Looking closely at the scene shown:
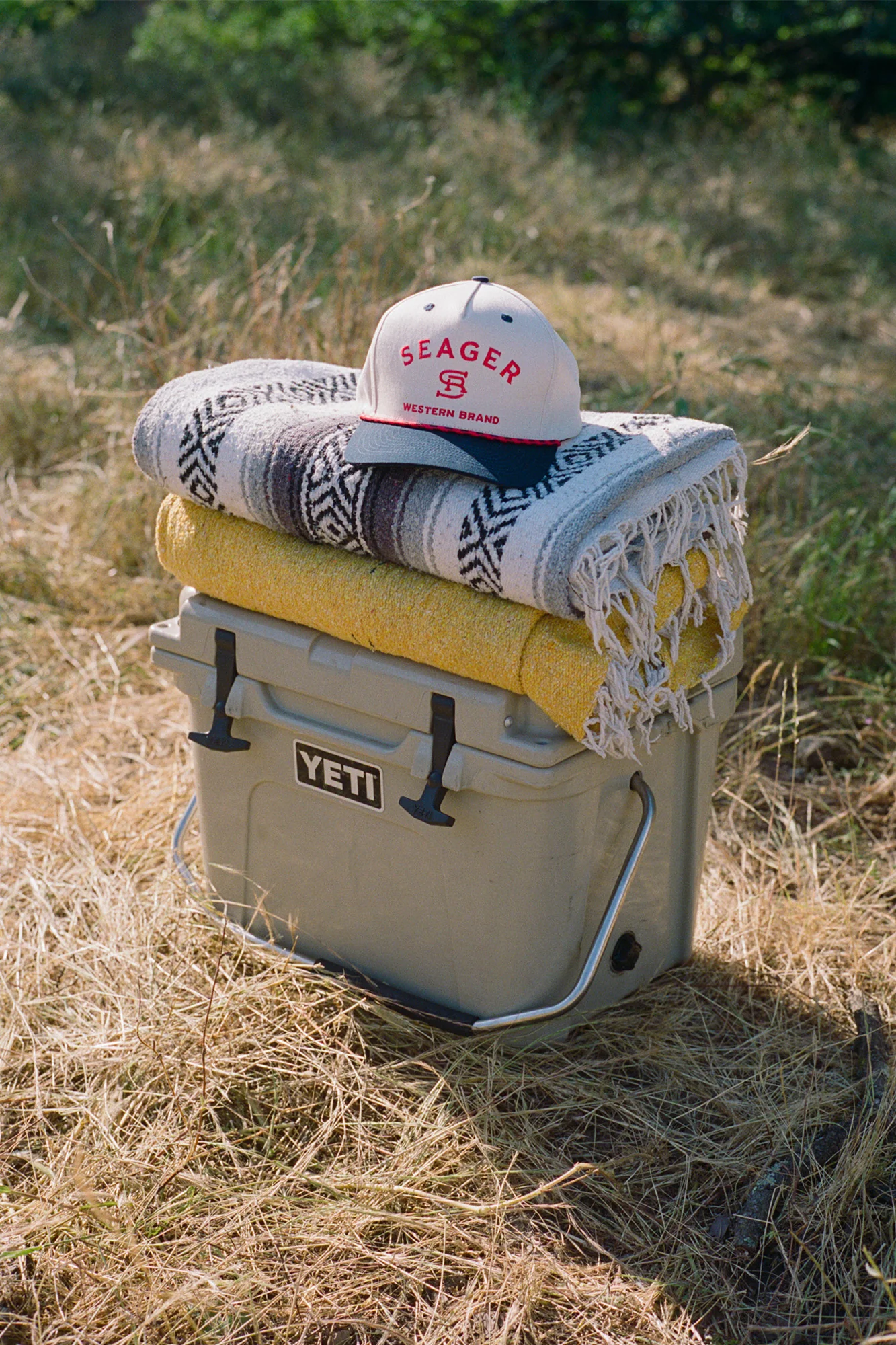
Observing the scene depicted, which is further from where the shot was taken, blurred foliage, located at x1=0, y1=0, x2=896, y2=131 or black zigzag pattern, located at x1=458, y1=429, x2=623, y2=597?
blurred foliage, located at x1=0, y1=0, x2=896, y2=131

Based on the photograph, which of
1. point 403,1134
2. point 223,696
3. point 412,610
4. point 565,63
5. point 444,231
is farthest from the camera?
point 565,63

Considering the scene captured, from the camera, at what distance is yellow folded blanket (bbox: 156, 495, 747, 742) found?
58.2 inches

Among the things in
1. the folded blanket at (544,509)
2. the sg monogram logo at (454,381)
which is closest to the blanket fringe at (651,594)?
the folded blanket at (544,509)

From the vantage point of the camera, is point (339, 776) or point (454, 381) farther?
point (339, 776)

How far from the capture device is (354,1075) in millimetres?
1757

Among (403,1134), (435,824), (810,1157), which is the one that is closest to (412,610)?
(435,824)

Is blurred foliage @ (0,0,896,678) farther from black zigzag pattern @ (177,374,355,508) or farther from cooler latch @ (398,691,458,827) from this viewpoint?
cooler latch @ (398,691,458,827)

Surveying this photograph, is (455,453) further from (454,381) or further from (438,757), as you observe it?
(438,757)

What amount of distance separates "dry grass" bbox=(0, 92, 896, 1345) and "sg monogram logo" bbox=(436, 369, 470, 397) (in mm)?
907

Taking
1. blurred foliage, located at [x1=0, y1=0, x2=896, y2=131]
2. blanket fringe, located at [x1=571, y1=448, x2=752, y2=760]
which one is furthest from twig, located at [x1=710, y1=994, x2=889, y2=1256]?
blurred foliage, located at [x1=0, y1=0, x2=896, y2=131]

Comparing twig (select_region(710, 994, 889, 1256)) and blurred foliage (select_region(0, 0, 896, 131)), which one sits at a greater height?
blurred foliage (select_region(0, 0, 896, 131))

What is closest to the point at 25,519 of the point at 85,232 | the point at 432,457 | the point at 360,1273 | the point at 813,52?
the point at 85,232

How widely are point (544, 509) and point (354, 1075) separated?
86 cm

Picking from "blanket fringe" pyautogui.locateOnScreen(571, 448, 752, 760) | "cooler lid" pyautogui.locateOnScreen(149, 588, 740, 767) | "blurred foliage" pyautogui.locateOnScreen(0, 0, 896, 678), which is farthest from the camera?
"blurred foliage" pyautogui.locateOnScreen(0, 0, 896, 678)
